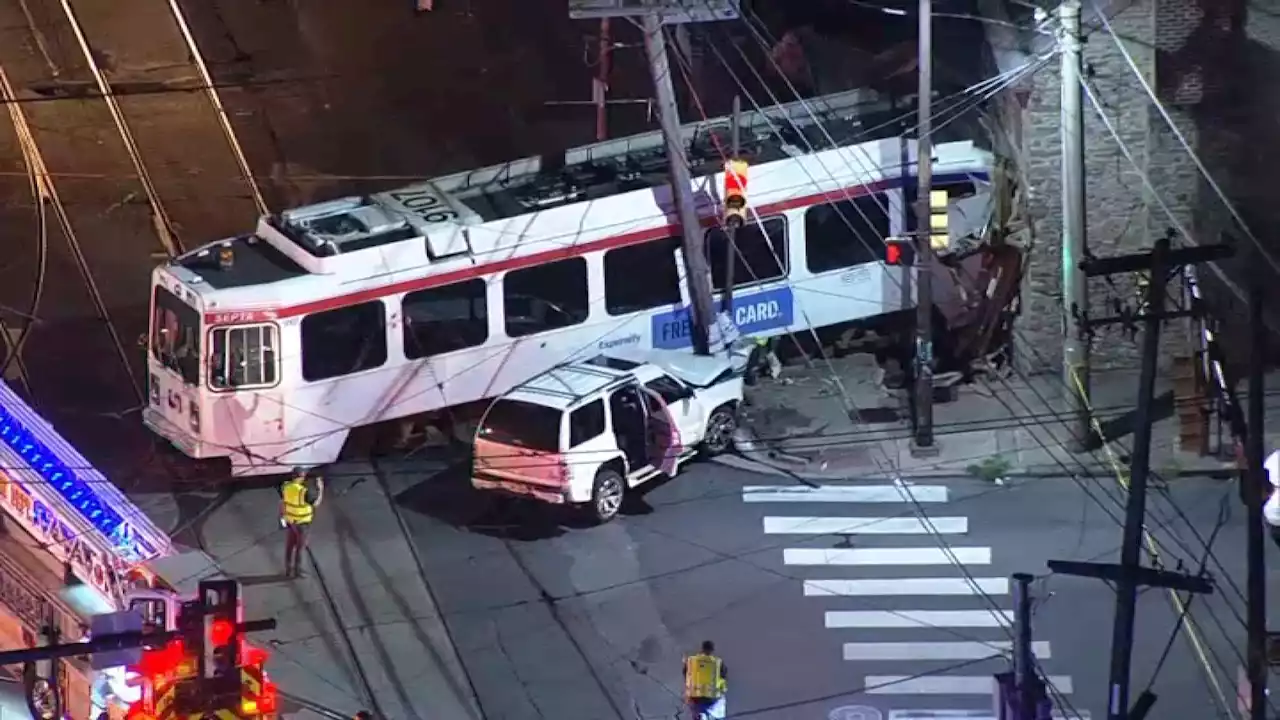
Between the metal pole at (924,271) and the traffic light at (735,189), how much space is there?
2.02 meters

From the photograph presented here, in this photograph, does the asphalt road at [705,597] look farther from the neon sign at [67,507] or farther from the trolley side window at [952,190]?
the trolley side window at [952,190]

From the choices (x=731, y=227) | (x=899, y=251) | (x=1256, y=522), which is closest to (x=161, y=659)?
(x=1256, y=522)

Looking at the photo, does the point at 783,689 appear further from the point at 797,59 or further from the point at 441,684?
the point at 797,59

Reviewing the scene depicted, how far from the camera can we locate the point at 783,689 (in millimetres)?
21109

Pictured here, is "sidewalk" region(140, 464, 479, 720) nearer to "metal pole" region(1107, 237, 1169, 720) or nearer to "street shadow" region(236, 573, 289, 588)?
"street shadow" region(236, 573, 289, 588)

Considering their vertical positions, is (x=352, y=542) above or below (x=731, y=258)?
below

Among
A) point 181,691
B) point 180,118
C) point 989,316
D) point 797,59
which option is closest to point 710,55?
point 797,59

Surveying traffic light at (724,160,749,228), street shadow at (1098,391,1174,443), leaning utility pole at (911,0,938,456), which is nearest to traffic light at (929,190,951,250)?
leaning utility pole at (911,0,938,456)

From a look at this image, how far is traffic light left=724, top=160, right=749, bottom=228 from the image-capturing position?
1019 inches

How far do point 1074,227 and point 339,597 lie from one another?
9.20 m

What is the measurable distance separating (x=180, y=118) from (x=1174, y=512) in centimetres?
1951

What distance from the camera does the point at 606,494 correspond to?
961 inches

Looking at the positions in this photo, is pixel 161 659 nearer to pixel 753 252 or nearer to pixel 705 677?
pixel 705 677

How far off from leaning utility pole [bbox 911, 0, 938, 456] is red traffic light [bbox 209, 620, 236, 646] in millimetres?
12357
